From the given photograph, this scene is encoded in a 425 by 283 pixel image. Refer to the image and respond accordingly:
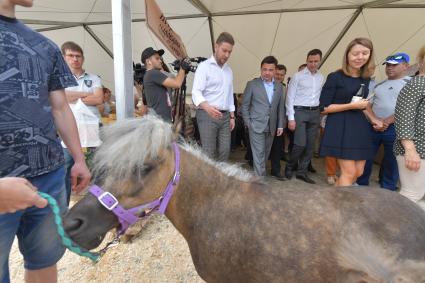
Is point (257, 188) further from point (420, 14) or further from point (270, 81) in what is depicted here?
point (420, 14)

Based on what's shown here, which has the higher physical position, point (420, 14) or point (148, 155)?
point (420, 14)

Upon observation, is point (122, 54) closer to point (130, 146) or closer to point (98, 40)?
point (130, 146)

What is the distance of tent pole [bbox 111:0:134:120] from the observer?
79.0 inches

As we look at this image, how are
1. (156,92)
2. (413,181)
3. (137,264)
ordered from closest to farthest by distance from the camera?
(413,181) → (137,264) → (156,92)

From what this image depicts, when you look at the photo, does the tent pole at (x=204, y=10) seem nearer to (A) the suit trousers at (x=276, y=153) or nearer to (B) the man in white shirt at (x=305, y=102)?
(B) the man in white shirt at (x=305, y=102)

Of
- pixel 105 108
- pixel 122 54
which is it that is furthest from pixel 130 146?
pixel 105 108

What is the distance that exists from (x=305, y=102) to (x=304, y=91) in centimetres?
18

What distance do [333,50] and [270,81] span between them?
3456 mm

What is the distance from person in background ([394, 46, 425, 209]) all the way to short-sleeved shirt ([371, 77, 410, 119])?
1.34m

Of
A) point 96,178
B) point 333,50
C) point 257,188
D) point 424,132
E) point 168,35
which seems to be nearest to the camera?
point 96,178

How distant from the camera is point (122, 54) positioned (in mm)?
2033

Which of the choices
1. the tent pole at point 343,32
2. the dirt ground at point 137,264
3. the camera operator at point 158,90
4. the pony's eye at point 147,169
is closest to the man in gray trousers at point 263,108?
the camera operator at point 158,90

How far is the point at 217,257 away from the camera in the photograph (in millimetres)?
1297

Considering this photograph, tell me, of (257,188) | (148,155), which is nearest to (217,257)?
(257,188)
